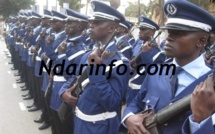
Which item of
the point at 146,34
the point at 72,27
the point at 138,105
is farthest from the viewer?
the point at 146,34

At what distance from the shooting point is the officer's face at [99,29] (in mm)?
3070

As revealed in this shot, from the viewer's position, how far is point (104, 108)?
2.94 m

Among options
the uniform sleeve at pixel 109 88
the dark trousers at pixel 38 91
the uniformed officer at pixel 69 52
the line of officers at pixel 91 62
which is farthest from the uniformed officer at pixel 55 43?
the uniform sleeve at pixel 109 88

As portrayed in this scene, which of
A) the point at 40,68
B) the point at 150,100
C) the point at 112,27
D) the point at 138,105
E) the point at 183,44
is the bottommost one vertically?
the point at 40,68

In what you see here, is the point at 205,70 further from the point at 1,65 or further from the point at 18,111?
the point at 1,65

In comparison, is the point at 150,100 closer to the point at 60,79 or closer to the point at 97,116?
the point at 97,116

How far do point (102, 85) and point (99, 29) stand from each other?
0.69 metres

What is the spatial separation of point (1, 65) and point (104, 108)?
11325 mm

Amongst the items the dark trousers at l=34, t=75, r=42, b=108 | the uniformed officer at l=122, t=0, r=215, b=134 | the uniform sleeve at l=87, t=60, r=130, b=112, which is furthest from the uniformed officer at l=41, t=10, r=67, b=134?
the uniformed officer at l=122, t=0, r=215, b=134

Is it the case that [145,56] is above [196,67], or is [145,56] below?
below

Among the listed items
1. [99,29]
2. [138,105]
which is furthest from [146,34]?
[138,105]

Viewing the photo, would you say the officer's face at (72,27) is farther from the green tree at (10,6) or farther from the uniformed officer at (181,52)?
the green tree at (10,6)

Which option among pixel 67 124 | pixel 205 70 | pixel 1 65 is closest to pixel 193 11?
pixel 205 70

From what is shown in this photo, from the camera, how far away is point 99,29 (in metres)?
3.08
